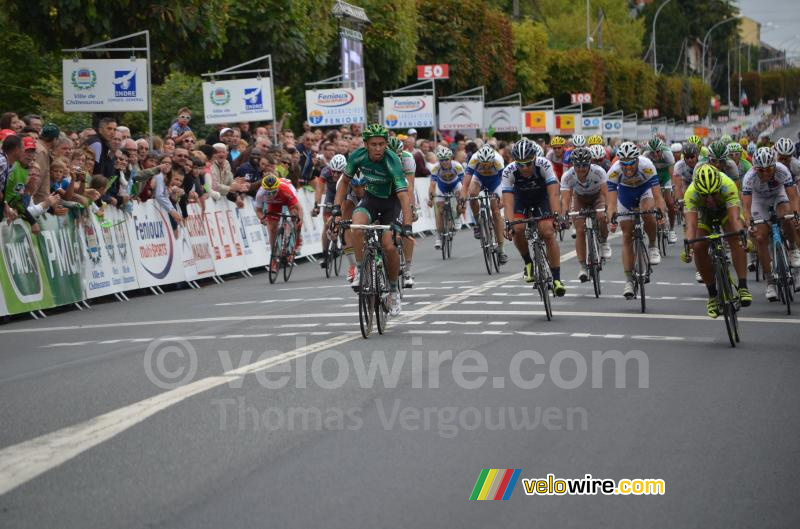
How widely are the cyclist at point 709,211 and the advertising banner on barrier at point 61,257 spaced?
8.03m

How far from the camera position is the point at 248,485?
7156 millimetres

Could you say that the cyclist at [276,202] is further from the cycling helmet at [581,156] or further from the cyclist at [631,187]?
the cyclist at [631,187]

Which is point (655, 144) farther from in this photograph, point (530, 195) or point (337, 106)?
point (337, 106)

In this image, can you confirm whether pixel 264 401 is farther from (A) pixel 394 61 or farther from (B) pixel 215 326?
(A) pixel 394 61

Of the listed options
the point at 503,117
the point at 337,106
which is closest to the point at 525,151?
the point at 337,106

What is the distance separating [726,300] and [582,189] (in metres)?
5.59

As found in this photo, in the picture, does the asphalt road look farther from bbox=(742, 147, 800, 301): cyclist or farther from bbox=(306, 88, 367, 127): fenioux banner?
bbox=(306, 88, 367, 127): fenioux banner

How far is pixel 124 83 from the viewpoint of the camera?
2375 centimetres

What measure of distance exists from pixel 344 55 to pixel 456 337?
78.9ft

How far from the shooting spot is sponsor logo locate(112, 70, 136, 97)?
77.8 ft

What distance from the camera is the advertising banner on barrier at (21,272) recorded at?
54.0 feet

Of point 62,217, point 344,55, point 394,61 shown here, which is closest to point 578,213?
point 62,217

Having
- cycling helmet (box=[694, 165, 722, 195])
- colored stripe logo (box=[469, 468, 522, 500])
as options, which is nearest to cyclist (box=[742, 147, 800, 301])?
cycling helmet (box=[694, 165, 722, 195])

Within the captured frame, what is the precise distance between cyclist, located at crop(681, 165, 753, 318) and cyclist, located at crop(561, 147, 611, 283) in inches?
143
